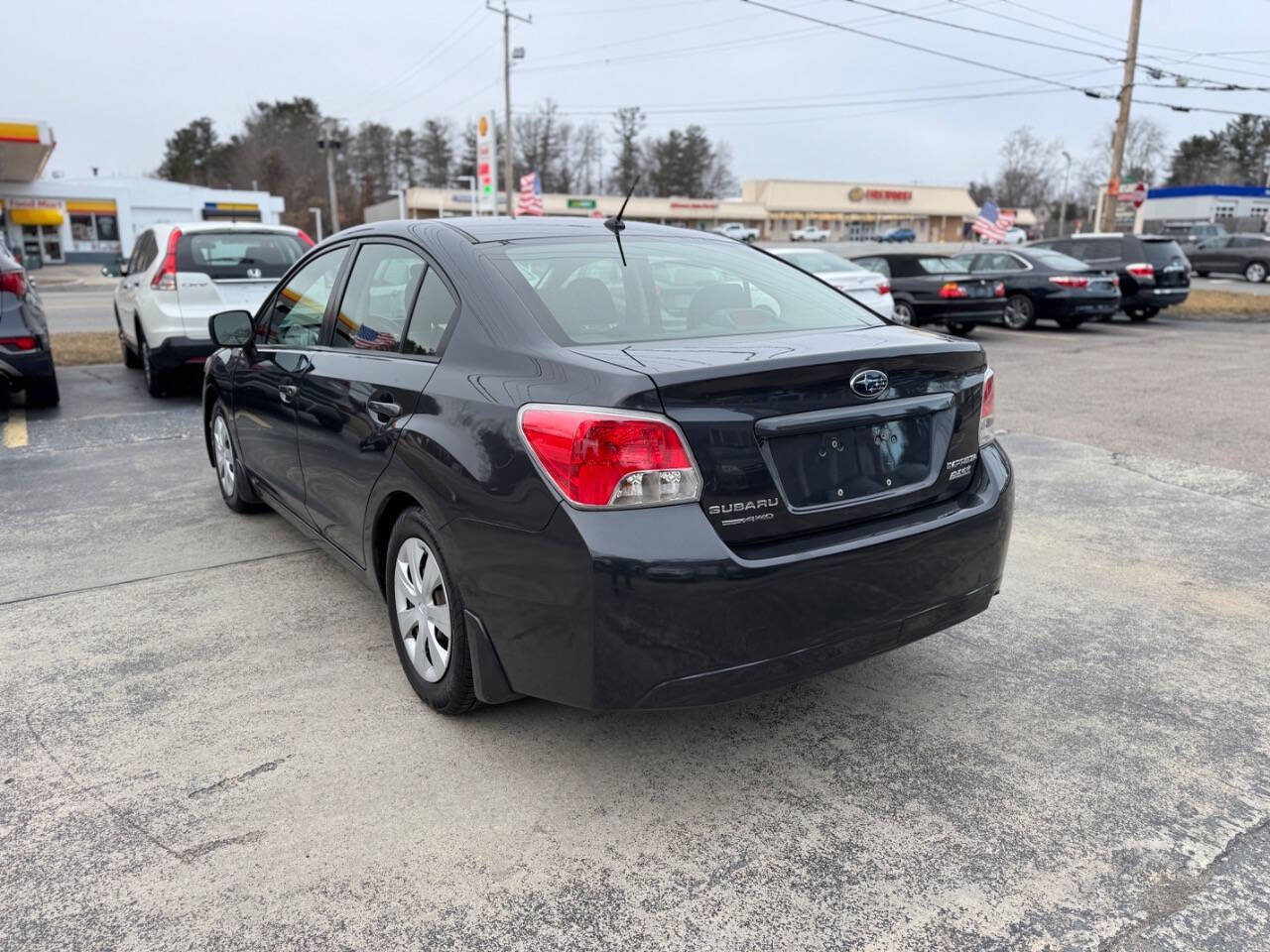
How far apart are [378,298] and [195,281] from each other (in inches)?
238

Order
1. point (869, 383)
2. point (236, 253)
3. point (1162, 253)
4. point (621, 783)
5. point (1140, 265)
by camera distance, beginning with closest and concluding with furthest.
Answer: point (869, 383), point (621, 783), point (236, 253), point (1140, 265), point (1162, 253)

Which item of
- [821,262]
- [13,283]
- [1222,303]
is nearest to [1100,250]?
[1222,303]

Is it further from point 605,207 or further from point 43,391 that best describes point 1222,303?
point 605,207

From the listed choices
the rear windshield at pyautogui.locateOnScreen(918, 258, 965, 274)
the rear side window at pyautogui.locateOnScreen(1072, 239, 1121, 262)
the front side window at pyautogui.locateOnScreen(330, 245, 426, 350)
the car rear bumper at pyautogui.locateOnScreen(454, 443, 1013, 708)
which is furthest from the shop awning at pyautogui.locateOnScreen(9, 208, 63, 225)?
the car rear bumper at pyautogui.locateOnScreen(454, 443, 1013, 708)

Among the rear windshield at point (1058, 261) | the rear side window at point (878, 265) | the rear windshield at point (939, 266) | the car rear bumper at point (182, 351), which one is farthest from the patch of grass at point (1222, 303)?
the car rear bumper at point (182, 351)

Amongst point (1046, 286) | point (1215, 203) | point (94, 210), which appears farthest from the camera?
point (1215, 203)

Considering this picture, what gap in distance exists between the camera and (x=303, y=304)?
4289 mm

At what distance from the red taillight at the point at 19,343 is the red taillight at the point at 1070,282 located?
15.5 metres

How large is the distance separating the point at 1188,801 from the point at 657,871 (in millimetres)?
1562

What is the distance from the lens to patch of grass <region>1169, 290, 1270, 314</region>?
2133 centimetres

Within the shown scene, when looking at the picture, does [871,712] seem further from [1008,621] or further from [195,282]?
[195,282]

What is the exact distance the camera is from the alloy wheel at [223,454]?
534 cm

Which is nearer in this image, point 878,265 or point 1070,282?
point 1070,282

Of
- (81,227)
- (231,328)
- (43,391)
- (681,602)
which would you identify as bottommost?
(43,391)
